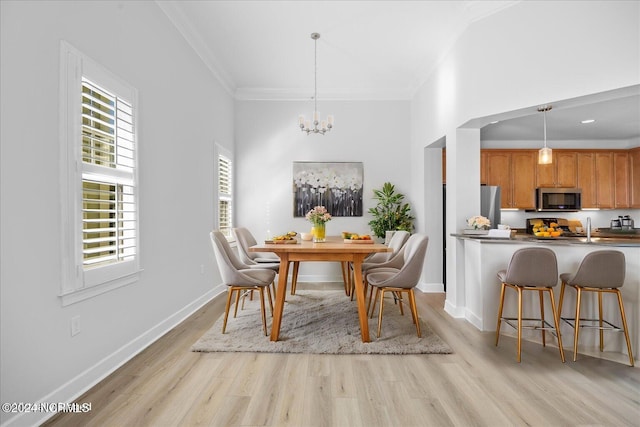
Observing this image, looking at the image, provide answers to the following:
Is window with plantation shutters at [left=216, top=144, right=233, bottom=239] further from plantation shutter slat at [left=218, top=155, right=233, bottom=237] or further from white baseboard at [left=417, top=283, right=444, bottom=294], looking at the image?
white baseboard at [left=417, top=283, right=444, bottom=294]

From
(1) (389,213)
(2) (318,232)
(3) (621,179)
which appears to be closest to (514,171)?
(3) (621,179)

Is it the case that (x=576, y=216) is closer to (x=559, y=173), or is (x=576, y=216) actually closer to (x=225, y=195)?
(x=559, y=173)

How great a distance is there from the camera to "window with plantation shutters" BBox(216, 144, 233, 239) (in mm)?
4875

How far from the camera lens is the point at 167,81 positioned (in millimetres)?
3334

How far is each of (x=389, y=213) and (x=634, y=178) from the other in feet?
14.7

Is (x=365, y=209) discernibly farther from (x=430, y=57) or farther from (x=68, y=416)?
(x=68, y=416)

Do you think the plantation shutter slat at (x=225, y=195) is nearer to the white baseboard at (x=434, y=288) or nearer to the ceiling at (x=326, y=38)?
the ceiling at (x=326, y=38)

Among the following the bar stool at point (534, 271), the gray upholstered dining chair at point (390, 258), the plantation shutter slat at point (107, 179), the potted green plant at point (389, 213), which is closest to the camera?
the plantation shutter slat at point (107, 179)

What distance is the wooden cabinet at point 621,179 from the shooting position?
19.5 feet

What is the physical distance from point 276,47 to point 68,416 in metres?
4.05

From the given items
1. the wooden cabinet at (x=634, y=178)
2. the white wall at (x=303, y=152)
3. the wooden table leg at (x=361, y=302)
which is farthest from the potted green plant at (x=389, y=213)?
the wooden cabinet at (x=634, y=178)

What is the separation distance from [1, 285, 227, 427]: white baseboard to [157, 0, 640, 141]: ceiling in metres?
3.00

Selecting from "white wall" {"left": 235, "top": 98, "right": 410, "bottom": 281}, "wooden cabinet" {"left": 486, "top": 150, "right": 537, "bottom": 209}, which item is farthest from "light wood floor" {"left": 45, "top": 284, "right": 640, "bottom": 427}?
"wooden cabinet" {"left": 486, "top": 150, "right": 537, "bottom": 209}

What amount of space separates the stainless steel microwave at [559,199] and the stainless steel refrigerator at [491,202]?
1719 millimetres
